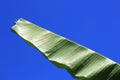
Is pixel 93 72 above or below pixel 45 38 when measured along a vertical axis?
below

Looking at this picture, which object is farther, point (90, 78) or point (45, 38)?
point (45, 38)

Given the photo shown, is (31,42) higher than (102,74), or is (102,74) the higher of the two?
(31,42)

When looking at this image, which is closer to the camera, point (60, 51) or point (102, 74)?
point (102, 74)

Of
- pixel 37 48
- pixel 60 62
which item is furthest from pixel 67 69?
pixel 37 48

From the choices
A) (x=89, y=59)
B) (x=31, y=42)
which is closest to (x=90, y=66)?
(x=89, y=59)

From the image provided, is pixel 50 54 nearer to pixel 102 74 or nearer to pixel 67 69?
pixel 67 69

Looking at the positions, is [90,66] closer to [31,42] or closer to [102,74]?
[102,74]

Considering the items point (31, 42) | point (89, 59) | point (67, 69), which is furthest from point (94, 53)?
point (31, 42)
